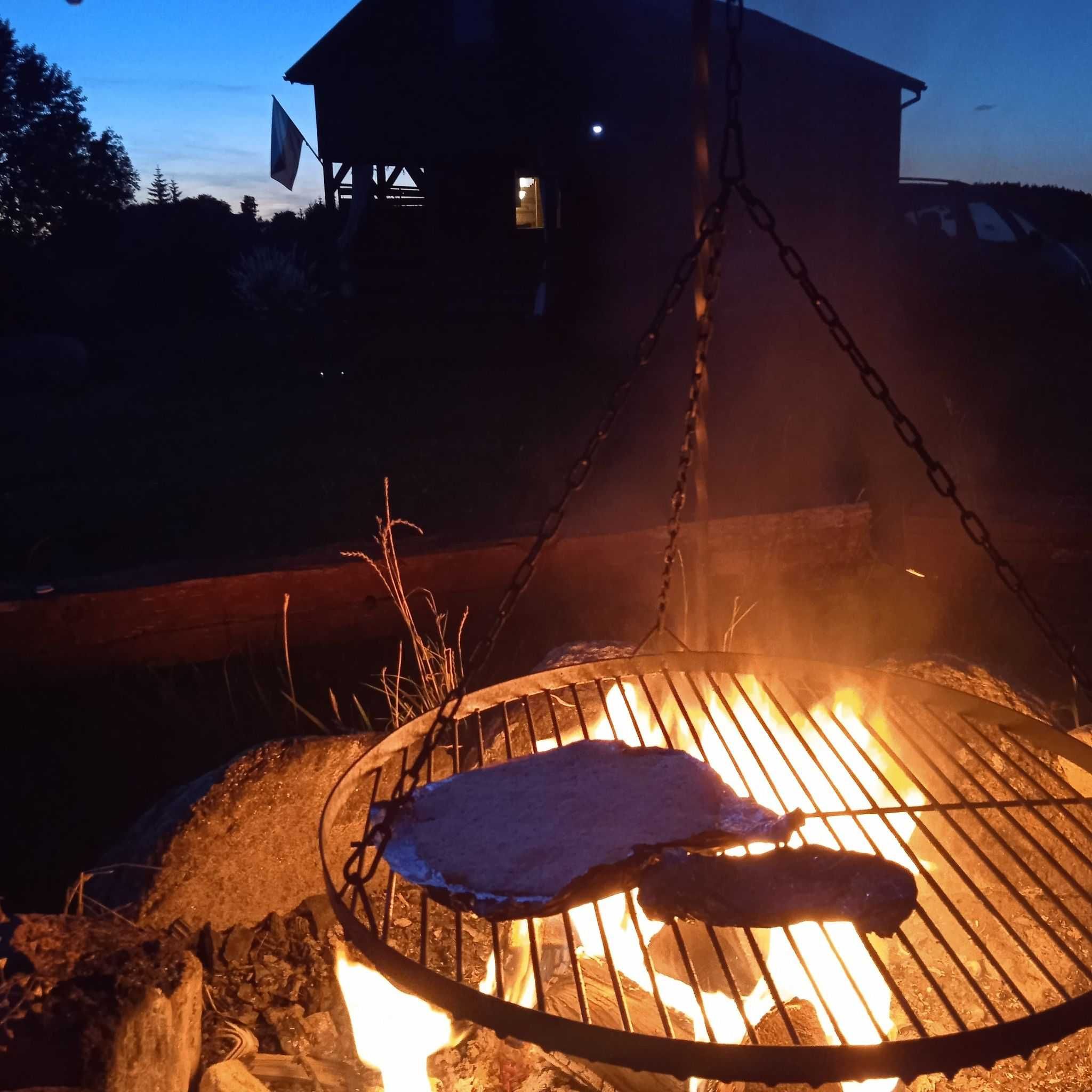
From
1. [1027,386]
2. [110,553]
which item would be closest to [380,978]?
[110,553]

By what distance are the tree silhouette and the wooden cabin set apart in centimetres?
1351

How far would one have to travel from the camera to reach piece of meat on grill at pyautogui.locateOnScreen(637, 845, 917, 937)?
1.29 meters

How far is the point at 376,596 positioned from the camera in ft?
12.3

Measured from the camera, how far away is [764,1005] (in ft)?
6.72

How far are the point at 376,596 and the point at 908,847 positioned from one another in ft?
7.96

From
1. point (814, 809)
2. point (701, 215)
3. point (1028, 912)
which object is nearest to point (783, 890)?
point (1028, 912)

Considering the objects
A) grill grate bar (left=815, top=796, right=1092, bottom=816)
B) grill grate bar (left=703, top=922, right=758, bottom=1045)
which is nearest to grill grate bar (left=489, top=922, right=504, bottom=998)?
grill grate bar (left=703, top=922, right=758, bottom=1045)

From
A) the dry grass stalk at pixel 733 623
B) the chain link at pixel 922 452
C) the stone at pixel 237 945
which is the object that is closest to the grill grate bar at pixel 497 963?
the chain link at pixel 922 452

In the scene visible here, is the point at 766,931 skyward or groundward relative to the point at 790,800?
groundward

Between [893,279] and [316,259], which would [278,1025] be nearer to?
[893,279]

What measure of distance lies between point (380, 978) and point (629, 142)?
12066 millimetres

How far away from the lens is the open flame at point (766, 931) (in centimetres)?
187

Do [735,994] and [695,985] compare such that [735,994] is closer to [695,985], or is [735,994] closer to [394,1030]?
[695,985]

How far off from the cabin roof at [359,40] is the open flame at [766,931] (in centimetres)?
1147
